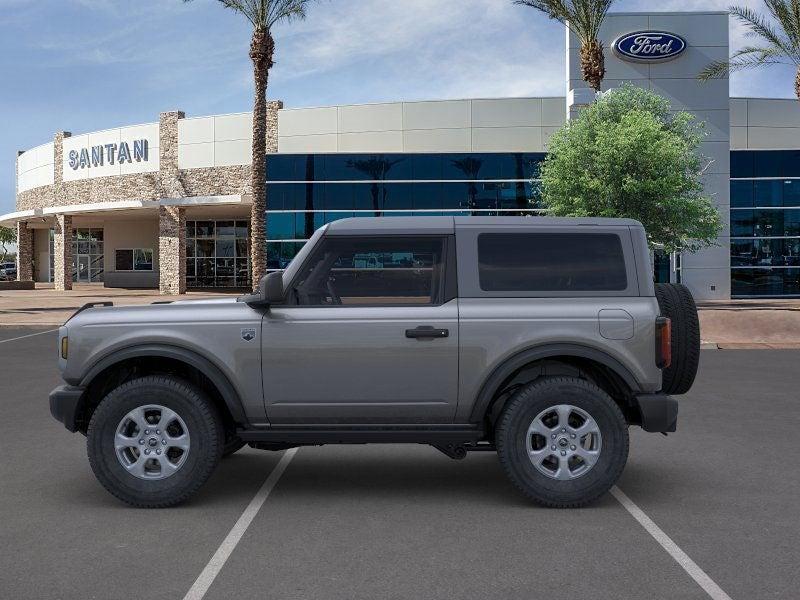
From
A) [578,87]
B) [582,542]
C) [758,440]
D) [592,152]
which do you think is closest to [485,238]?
[582,542]

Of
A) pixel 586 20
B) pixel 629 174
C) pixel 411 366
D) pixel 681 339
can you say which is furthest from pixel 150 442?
pixel 586 20

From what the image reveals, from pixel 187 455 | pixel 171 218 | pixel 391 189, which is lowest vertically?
pixel 187 455

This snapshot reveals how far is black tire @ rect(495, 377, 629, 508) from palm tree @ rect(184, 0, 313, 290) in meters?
24.9

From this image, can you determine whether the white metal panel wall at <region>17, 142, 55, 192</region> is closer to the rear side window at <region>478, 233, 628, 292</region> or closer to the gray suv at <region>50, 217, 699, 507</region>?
the gray suv at <region>50, 217, 699, 507</region>

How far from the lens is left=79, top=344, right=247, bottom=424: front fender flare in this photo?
5855mm

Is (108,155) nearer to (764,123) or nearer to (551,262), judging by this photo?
(764,123)

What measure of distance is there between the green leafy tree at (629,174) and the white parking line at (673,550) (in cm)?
2239

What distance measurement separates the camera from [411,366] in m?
5.85

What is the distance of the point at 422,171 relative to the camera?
37.8m

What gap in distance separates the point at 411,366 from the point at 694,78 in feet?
Answer: 111

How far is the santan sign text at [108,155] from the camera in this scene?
46625 mm

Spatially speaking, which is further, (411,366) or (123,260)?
(123,260)

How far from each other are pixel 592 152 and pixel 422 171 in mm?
10332

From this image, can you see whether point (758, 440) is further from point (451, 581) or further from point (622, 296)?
point (451, 581)
